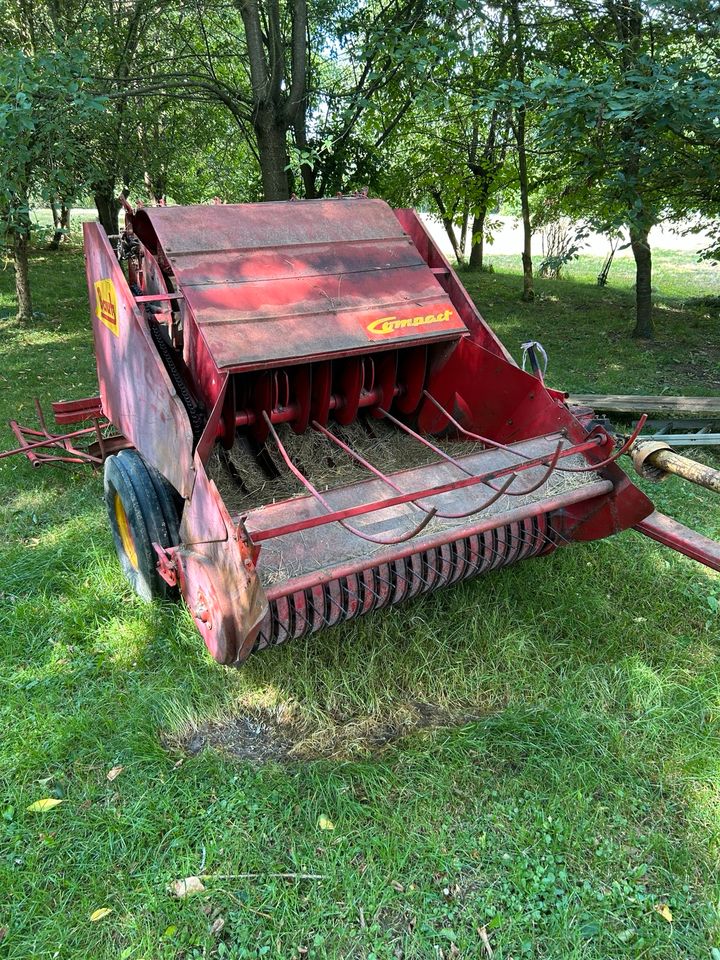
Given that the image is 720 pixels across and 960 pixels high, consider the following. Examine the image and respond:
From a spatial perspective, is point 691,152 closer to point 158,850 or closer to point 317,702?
point 317,702

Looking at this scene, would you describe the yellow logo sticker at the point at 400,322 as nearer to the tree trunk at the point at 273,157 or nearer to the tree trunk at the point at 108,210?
the tree trunk at the point at 273,157

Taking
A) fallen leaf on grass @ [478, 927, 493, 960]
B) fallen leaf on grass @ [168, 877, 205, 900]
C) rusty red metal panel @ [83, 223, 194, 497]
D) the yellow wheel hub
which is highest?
rusty red metal panel @ [83, 223, 194, 497]

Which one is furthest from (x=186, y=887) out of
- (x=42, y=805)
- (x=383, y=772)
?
(x=383, y=772)

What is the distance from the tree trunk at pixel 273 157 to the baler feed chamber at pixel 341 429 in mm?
3200

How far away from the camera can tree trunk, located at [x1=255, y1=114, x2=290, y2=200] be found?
659 cm

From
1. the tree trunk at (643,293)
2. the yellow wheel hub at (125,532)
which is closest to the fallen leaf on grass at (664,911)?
the yellow wheel hub at (125,532)

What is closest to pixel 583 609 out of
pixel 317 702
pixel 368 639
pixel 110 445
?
pixel 368 639

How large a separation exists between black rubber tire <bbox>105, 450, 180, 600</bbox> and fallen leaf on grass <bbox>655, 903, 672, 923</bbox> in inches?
91.5

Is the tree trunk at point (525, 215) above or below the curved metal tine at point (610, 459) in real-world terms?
above

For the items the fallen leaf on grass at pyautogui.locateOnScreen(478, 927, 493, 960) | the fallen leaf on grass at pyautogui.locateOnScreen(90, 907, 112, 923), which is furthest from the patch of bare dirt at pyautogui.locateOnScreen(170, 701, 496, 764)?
the fallen leaf on grass at pyautogui.locateOnScreen(478, 927, 493, 960)

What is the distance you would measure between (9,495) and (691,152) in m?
6.01

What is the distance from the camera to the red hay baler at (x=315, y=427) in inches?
98.3

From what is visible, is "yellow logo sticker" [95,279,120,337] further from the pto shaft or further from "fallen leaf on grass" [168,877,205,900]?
the pto shaft

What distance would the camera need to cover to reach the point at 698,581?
12.1 feet
